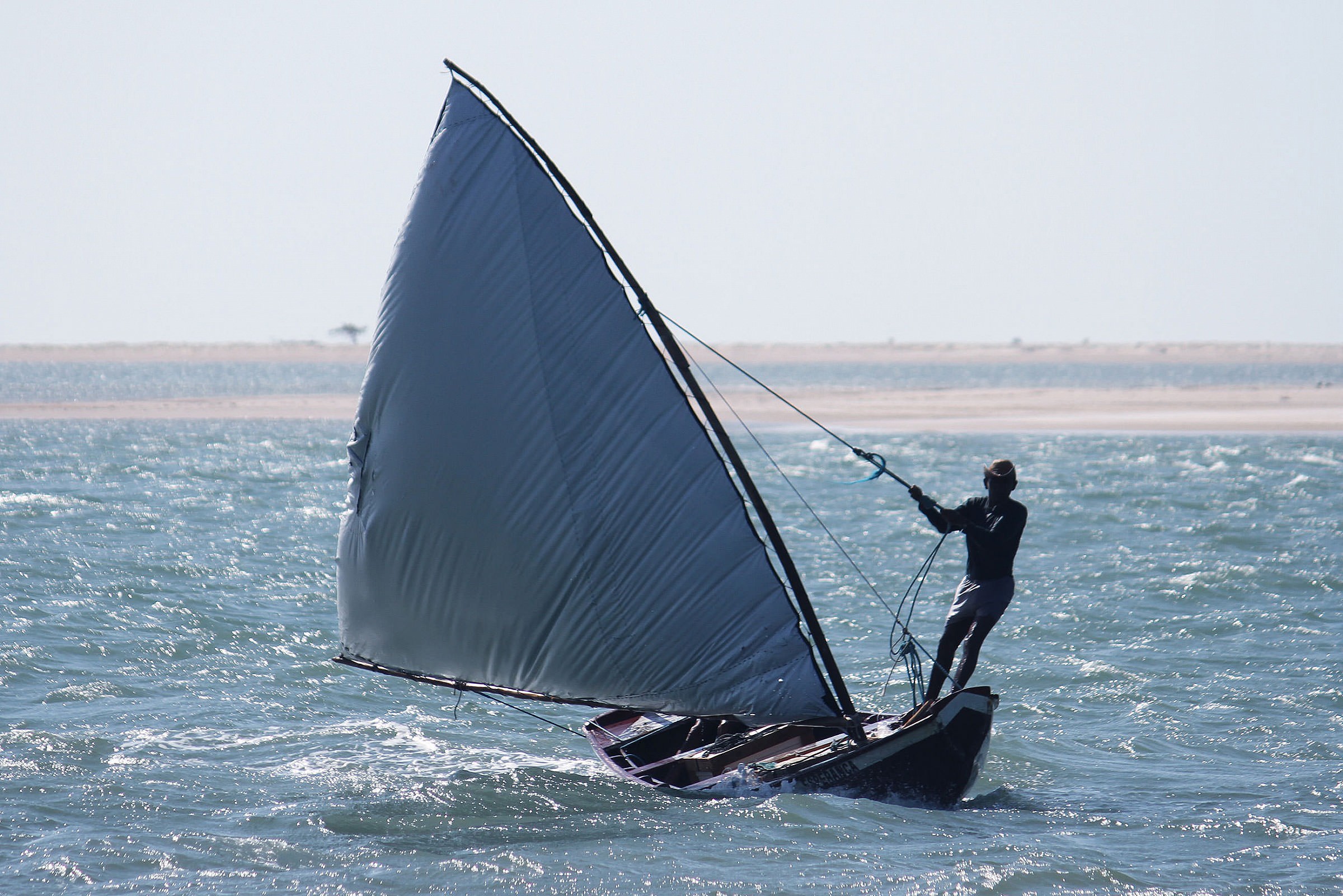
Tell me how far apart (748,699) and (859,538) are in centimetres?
1586

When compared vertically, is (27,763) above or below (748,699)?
below

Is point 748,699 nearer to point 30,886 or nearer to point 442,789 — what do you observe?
point 442,789

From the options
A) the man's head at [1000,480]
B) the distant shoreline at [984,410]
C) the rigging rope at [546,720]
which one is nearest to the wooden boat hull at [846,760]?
the rigging rope at [546,720]

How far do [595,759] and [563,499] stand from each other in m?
3.11

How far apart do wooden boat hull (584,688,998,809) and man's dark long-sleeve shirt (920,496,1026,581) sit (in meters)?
0.93

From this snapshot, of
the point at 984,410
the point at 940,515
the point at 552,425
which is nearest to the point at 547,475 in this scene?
the point at 552,425

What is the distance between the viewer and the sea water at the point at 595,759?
9.22m

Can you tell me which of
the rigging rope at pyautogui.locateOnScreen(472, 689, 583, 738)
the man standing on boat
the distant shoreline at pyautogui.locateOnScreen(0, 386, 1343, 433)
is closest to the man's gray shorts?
the man standing on boat

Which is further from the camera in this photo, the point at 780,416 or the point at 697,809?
the point at 780,416

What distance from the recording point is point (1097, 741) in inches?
500

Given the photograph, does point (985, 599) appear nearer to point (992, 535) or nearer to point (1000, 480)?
point (992, 535)

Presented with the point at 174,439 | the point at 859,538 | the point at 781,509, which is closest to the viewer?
the point at 859,538

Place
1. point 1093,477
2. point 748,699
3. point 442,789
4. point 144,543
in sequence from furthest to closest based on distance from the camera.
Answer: point 1093,477 → point 144,543 → point 442,789 → point 748,699

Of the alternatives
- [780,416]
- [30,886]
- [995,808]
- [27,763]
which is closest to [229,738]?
[27,763]
